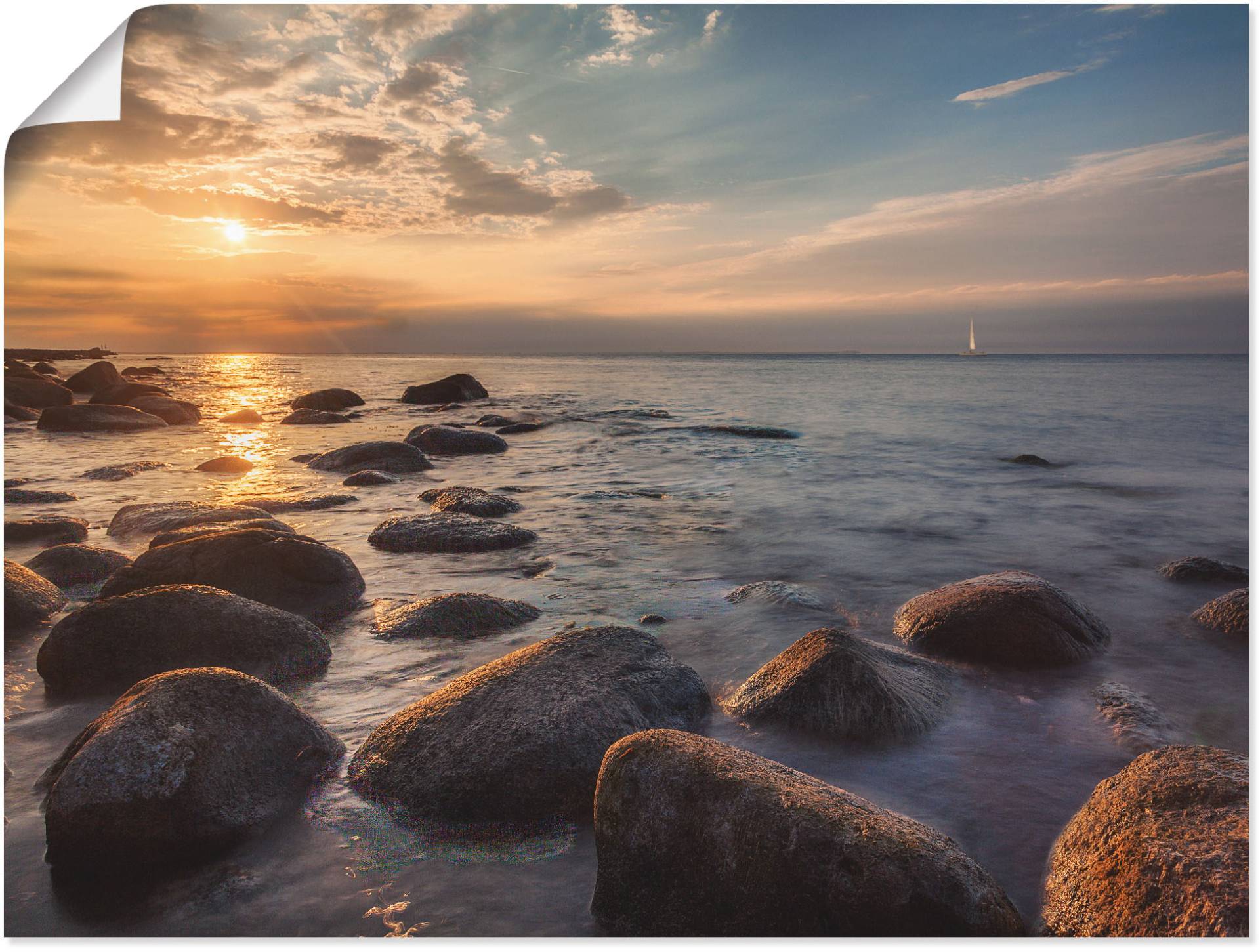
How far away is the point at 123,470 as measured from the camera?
9109mm

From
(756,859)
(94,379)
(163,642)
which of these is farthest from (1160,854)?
(94,379)

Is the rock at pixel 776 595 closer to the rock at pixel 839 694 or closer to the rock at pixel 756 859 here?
the rock at pixel 839 694

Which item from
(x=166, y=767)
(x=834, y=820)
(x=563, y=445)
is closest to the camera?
(x=834, y=820)

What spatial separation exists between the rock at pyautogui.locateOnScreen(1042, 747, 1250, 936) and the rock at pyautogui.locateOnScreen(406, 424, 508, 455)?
32.7 feet

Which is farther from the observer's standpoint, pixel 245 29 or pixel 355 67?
pixel 355 67

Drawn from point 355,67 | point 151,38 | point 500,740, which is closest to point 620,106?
point 355,67

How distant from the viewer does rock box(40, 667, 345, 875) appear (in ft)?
7.47

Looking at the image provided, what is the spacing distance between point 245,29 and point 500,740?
3196mm

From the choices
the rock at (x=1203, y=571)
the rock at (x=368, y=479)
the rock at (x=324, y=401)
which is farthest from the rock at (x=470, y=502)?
the rock at (x=324, y=401)

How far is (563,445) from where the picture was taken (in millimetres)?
12977

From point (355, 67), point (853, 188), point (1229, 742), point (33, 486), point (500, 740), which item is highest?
point (355, 67)

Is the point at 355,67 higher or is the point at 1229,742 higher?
the point at 355,67

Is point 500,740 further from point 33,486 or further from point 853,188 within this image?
point 33,486

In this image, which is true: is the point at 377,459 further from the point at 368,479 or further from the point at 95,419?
the point at 95,419
